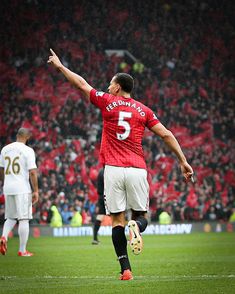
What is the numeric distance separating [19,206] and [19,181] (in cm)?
42

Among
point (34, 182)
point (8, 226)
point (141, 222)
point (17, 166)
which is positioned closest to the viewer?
point (141, 222)

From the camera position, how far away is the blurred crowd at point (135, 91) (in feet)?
87.9

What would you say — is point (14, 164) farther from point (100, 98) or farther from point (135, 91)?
point (135, 91)

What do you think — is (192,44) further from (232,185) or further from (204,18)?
(232,185)

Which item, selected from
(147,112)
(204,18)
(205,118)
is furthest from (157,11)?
(147,112)

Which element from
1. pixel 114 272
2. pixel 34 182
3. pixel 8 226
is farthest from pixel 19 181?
pixel 114 272

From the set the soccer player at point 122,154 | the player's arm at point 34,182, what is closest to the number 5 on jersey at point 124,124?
the soccer player at point 122,154

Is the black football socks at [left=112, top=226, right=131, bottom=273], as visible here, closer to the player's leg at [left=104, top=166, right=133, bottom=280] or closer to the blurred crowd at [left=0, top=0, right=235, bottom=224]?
the player's leg at [left=104, top=166, right=133, bottom=280]

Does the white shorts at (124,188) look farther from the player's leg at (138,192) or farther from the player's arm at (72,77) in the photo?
the player's arm at (72,77)

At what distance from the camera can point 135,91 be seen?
105 feet

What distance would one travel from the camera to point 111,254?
13.9 meters

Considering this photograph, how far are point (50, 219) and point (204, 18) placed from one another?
1532 cm

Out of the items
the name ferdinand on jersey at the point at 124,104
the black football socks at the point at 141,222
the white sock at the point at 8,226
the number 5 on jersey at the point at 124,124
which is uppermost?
the name ferdinand on jersey at the point at 124,104

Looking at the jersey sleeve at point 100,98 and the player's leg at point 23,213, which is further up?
the jersey sleeve at point 100,98
